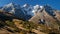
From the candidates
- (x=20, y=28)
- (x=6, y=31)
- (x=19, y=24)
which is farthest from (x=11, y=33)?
(x=19, y=24)

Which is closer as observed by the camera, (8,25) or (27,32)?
(27,32)

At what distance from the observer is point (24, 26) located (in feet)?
271

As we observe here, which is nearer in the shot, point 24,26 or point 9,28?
point 9,28

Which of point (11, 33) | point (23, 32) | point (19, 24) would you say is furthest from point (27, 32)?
point (19, 24)

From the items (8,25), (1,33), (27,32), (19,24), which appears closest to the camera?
(1,33)

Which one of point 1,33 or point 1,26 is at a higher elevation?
point 1,26

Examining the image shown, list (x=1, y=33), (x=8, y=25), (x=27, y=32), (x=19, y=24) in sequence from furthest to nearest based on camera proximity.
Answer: (x=19, y=24)
(x=8, y=25)
(x=27, y=32)
(x=1, y=33)

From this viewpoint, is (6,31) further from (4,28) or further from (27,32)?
(27,32)

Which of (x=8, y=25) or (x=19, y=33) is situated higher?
(x=8, y=25)

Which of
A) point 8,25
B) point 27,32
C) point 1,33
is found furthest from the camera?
point 8,25

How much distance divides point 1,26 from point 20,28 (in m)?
9.42

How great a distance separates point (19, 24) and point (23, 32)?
14799 mm

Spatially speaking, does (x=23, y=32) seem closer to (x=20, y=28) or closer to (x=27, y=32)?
(x=27, y=32)

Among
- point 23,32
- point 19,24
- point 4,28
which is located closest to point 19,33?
point 23,32
